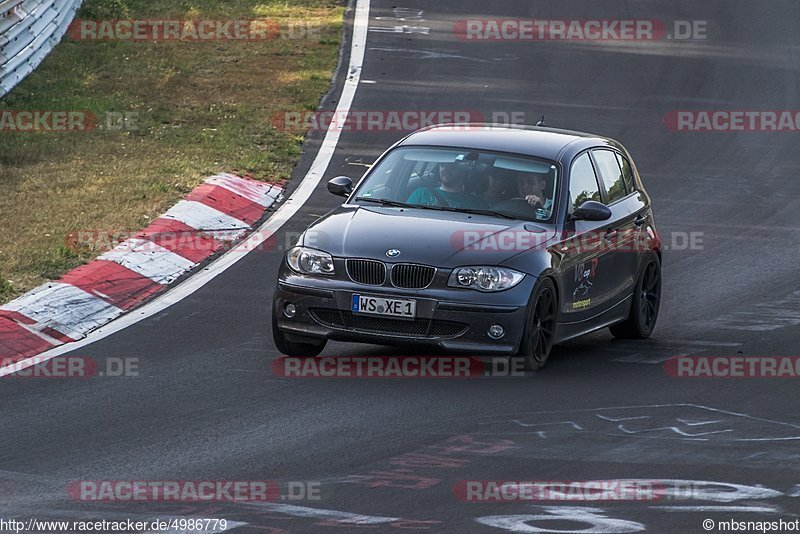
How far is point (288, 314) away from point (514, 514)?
3771 millimetres

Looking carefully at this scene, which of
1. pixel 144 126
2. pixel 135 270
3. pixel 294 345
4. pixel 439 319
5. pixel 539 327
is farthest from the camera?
pixel 144 126

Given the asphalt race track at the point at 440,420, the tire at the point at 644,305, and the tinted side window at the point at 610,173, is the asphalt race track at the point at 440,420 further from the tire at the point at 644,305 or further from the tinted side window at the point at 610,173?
the tinted side window at the point at 610,173

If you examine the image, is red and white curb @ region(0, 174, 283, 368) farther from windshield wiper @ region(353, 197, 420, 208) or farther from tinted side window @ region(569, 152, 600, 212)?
tinted side window @ region(569, 152, 600, 212)

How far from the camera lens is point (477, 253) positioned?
1052 centimetres

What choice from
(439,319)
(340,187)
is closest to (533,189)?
(340,187)

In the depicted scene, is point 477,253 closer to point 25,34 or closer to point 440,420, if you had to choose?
point 440,420

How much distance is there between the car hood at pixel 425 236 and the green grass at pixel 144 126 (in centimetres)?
288

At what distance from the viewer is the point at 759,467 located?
827 cm

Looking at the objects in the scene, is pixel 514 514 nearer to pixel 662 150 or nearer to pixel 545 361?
pixel 545 361

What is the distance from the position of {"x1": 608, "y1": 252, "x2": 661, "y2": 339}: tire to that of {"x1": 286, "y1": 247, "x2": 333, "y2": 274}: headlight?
110 inches

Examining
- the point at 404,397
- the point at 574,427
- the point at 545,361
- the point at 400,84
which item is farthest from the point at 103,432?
the point at 400,84

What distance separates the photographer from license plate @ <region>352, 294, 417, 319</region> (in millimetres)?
10383

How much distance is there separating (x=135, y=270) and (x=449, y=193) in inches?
129

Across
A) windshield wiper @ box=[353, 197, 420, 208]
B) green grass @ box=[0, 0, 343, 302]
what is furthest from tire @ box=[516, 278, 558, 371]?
green grass @ box=[0, 0, 343, 302]
